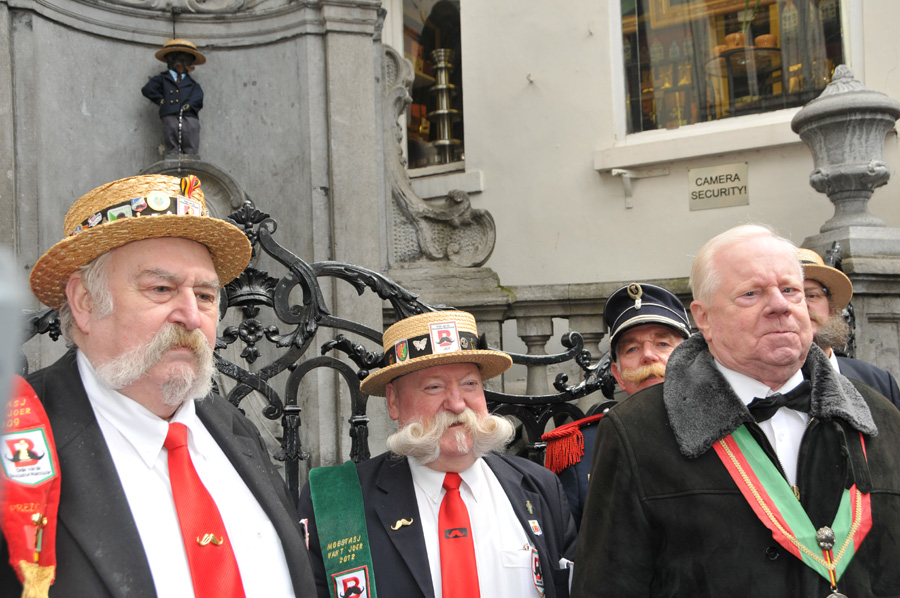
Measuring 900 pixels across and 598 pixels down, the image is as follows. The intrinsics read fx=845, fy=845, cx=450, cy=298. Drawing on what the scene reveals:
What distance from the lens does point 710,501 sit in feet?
6.87

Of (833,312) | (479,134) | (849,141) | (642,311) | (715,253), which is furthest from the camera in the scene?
(479,134)

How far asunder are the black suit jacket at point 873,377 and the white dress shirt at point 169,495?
2.48 meters

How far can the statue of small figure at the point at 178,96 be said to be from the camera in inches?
241

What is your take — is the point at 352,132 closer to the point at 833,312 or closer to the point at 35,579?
the point at 833,312

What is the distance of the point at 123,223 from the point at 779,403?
175 centimetres

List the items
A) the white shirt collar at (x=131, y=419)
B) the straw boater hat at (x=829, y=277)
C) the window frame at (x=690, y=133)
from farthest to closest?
the window frame at (x=690, y=133), the straw boater hat at (x=829, y=277), the white shirt collar at (x=131, y=419)

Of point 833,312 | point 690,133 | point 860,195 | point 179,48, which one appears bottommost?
point 833,312

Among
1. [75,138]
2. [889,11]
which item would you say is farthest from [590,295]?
[889,11]

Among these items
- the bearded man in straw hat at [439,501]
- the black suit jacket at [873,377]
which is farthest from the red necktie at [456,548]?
the black suit jacket at [873,377]

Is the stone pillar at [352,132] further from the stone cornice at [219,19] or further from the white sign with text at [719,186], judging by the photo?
the white sign with text at [719,186]

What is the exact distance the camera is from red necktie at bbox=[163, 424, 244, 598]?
2.00m

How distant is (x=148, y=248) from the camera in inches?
88.8

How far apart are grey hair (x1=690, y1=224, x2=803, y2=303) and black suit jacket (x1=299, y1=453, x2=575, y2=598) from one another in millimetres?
920

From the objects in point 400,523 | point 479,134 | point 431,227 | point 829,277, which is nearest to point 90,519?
point 400,523
